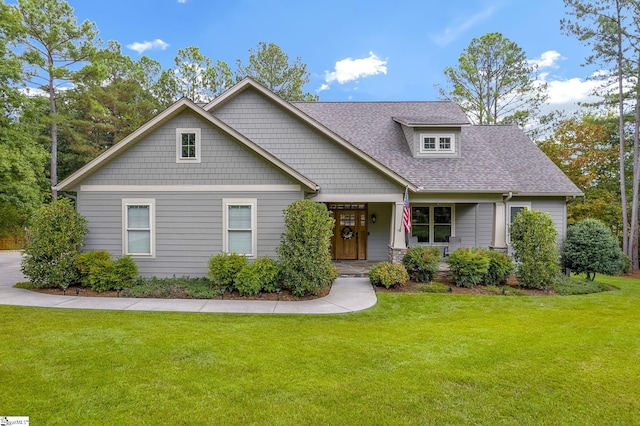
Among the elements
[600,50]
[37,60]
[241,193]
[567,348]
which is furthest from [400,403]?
[37,60]

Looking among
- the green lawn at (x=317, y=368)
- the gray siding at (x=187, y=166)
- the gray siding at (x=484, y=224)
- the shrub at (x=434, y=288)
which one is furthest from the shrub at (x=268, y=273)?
the gray siding at (x=484, y=224)

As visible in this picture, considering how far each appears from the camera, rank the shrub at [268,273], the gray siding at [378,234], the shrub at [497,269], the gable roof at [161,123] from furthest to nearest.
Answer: the gray siding at [378,234], the shrub at [497,269], the gable roof at [161,123], the shrub at [268,273]

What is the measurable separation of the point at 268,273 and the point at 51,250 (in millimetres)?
5900

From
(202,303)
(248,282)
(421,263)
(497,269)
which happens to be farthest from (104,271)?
(497,269)

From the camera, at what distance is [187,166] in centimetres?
987

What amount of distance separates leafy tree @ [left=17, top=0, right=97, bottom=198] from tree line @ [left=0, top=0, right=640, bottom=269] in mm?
61

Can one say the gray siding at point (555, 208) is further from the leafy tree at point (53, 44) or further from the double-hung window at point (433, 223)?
the leafy tree at point (53, 44)

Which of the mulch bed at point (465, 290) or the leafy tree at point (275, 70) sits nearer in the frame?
the mulch bed at point (465, 290)

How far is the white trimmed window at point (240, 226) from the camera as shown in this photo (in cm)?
984

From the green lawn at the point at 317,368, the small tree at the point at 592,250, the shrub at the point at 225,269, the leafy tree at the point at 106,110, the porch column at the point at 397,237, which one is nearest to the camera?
the green lawn at the point at 317,368

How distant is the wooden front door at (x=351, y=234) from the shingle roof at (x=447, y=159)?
243 centimetres

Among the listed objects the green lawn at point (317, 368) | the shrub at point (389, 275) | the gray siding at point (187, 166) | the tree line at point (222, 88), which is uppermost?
the tree line at point (222, 88)

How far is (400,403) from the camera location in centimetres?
375

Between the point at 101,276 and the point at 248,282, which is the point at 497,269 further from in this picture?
the point at 101,276
